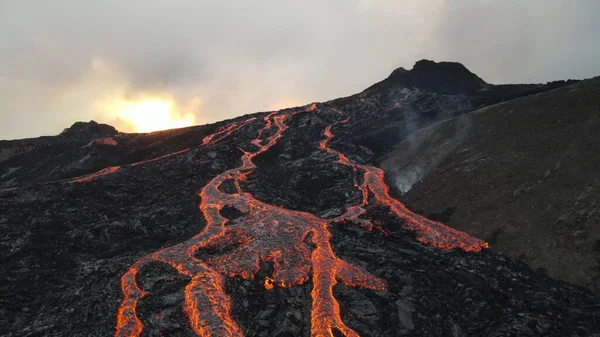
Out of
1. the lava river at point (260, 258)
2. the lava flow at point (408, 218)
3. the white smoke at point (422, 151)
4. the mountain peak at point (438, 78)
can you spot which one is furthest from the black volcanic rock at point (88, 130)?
the mountain peak at point (438, 78)

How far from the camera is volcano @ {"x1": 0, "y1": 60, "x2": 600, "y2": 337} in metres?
27.9

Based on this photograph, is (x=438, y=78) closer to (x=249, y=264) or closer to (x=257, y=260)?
(x=257, y=260)

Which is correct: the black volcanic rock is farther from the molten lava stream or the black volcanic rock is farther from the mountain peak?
the mountain peak

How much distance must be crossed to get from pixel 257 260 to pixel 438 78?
406 feet

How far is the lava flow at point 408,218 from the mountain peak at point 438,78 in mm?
76367

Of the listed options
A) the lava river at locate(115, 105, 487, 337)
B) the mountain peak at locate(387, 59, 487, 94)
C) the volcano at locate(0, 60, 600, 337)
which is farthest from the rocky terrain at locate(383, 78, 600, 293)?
the mountain peak at locate(387, 59, 487, 94)

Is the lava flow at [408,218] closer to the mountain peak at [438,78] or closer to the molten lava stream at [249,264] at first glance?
the molten lava stream at [249,264]

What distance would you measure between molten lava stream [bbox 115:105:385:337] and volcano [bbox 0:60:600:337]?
0.15m

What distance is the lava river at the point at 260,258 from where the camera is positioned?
28.5m

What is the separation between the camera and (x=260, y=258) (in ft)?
122

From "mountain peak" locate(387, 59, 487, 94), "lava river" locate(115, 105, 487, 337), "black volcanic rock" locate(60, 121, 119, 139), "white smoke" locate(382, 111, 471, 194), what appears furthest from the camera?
"mountain peak" locate(387, 59, 487, 94)

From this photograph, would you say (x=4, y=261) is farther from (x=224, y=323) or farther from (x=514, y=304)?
(x=514, y=304)

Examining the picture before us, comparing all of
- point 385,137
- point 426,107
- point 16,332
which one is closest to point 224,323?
point 16,332

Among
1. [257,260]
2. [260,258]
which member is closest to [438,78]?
[260,258]
